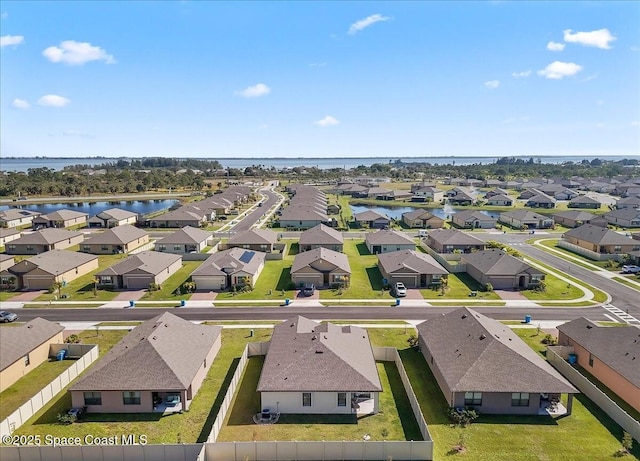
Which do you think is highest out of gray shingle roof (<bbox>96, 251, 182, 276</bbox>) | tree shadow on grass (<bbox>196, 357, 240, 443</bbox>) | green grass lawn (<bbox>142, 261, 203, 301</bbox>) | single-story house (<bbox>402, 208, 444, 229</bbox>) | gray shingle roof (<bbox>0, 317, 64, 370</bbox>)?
single-story house (<bbox>402, 208, 444, 229</bbox>)

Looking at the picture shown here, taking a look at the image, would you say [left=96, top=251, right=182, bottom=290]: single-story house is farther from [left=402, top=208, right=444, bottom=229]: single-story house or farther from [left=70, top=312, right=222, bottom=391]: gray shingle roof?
[left=402, top=208, right=444, bottom=229]: single-story house

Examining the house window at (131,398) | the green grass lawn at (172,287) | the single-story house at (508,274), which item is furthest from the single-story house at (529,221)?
the house window at (131,398)

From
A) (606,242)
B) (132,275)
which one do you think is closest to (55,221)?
(132,275)

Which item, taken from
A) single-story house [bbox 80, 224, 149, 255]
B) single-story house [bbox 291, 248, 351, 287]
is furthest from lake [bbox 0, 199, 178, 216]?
single-story house [bbox 291, 248, 351, 287]

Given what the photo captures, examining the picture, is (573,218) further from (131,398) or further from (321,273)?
(131,398)

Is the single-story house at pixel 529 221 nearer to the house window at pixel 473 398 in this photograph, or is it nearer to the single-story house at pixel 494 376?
the single-story house at pixel 494 376

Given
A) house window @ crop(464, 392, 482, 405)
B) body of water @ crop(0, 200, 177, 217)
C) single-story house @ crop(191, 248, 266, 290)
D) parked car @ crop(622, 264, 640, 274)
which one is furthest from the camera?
body of water @ crop(0, 200, 177, 217)

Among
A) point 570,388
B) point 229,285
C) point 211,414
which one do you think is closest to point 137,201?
point 229,285
